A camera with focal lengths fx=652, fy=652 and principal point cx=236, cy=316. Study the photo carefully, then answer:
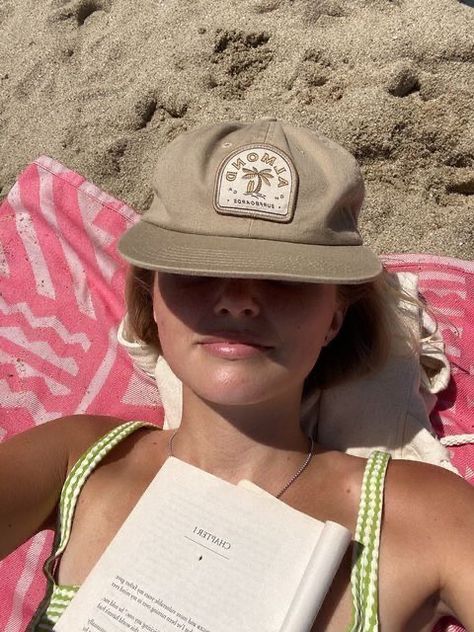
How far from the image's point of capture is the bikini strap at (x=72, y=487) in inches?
51.1

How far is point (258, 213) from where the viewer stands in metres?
1.06

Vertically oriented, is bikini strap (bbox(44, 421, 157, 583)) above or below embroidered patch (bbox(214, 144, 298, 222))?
below

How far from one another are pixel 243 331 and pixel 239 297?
0.06 m

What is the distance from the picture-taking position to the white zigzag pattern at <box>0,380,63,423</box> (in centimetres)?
175

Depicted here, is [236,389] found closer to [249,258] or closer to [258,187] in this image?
[249,258]

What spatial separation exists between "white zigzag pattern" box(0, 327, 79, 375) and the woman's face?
71 cm

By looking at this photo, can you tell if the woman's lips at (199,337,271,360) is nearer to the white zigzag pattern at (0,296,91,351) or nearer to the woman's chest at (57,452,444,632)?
the woman's chest at (57,452,444,632)

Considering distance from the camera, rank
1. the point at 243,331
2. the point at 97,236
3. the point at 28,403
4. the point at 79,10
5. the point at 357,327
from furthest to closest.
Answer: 1. the point at 79,10
2. the point at 97,236
3. the point at 28,403
4. the point at 357,327
5. the point at 243,331

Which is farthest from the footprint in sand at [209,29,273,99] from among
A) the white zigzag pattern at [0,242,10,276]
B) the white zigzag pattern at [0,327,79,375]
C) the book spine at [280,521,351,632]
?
the book spine at [280,521,351,632]

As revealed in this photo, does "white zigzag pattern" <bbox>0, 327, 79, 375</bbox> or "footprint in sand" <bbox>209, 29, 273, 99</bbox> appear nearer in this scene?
"white zigzag pattern" <bbox>0, 327, 79, 375</bbox>

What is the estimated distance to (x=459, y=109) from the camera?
190 cm

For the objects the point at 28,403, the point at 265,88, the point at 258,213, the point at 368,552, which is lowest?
the point at 28,403

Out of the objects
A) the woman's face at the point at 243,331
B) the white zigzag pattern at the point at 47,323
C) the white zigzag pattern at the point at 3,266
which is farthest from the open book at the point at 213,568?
the white zigzag pattern at the point at 3,266

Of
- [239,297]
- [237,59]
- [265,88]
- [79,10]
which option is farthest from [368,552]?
[79,10]
